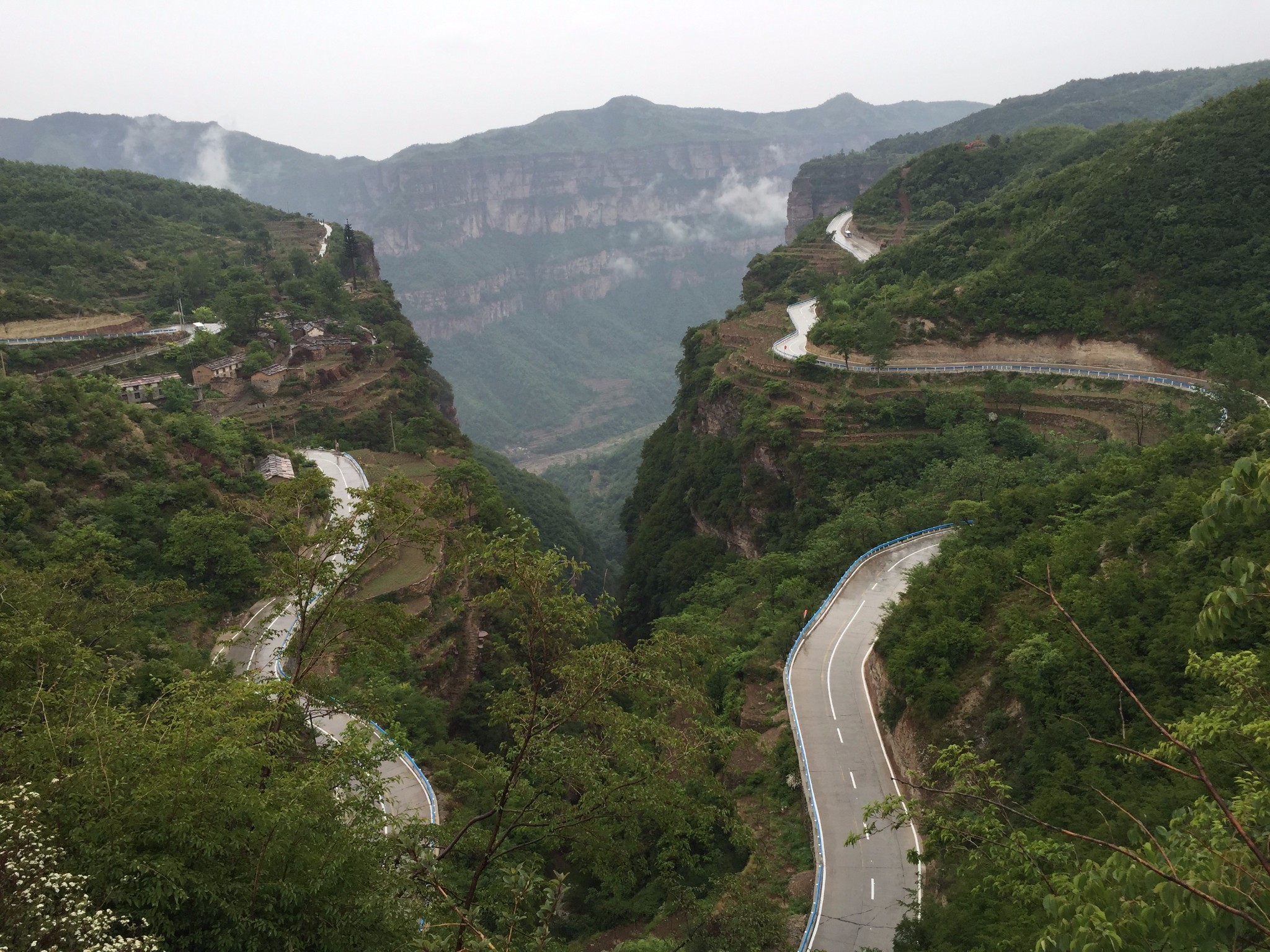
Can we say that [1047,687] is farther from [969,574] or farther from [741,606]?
[741,606]

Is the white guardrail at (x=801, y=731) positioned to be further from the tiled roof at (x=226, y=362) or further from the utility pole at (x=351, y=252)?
the utility pole at (x=351, y=252)

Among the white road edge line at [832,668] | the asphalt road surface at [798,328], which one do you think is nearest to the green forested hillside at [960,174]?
the asphalt road surface at [798,328]

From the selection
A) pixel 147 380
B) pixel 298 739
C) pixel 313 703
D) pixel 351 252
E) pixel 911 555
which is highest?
pixel 351 252

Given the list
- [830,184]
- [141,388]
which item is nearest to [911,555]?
[141,388]

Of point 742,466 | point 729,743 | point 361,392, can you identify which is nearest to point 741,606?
point 742,466

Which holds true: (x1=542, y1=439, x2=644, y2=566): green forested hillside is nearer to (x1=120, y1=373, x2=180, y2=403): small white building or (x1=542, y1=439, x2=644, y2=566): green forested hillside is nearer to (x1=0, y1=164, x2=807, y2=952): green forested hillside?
(x1=120, y1=373, x2=180, y2=403): small white building

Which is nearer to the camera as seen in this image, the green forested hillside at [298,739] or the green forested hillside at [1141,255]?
the green forested hillside at [298,739]

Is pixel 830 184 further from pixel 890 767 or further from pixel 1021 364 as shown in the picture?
pixel 890 767
